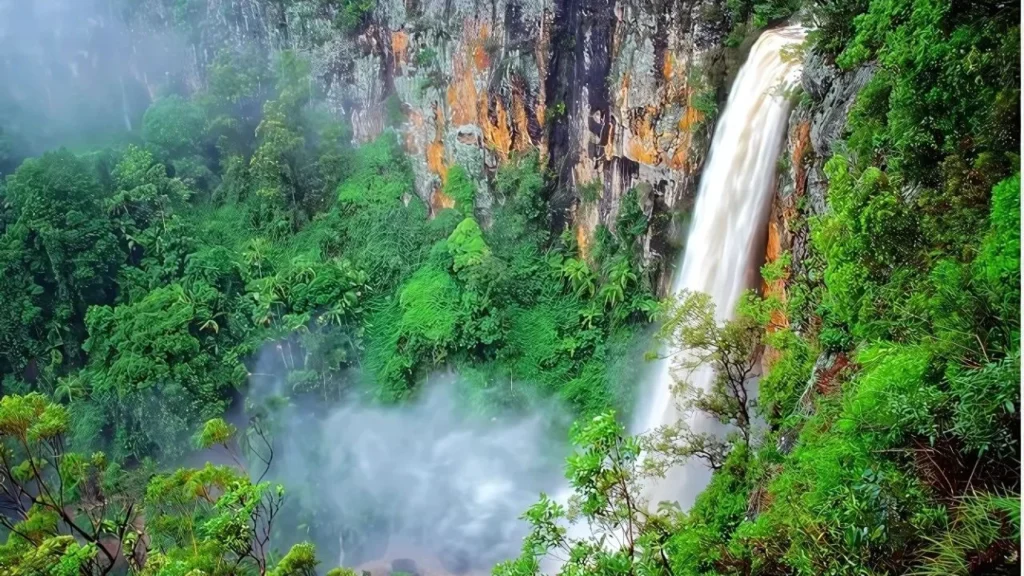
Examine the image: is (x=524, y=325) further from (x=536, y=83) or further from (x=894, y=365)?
(x=894, y=365)

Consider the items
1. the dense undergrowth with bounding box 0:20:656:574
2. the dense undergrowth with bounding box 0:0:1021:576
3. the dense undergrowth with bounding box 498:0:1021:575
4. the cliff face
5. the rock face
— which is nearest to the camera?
the dense undergrowth with bounding box 498:0:1021:575

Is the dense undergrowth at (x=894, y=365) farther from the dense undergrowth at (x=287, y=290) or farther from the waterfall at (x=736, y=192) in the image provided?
the dense undergrowth at (x=287, y=290)

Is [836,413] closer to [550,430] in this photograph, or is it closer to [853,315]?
[853,315]

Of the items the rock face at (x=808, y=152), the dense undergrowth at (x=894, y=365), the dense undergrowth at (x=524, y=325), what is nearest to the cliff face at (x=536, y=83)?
the dense undergrowth at (x=524, y=325)

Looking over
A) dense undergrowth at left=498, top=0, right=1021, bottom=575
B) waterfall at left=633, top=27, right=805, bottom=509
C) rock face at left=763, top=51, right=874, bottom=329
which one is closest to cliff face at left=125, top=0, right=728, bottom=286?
waterfall at left=633, top=27, right=805, bottom=509

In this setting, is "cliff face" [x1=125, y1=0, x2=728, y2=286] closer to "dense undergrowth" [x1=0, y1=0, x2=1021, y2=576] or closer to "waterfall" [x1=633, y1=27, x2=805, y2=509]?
"dense undergrowth" [x1=0, y1=0, x2=1021, y2=576]

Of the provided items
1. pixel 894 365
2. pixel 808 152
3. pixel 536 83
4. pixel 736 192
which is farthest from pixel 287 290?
pixel 894 365

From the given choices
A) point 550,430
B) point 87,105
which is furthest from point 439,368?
point 87,105
